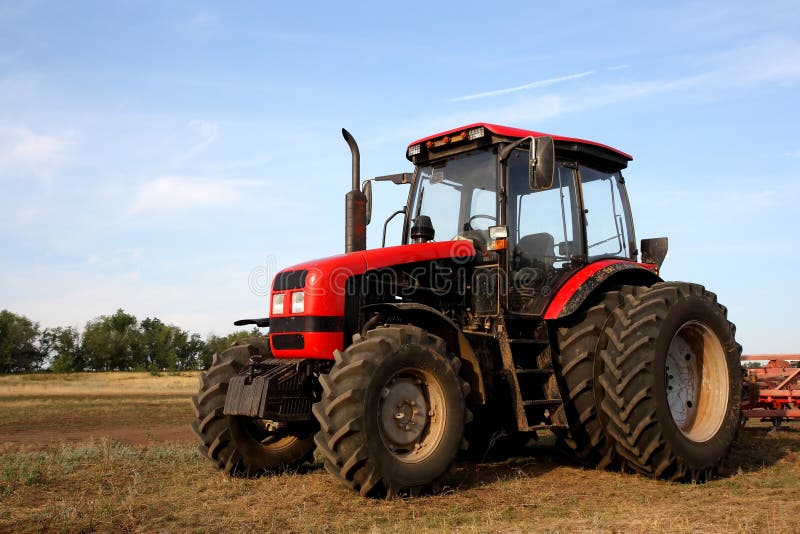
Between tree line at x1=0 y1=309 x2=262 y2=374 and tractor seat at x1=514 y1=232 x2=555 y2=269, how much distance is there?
197 feet

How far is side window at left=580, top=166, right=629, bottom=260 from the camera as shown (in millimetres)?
7684

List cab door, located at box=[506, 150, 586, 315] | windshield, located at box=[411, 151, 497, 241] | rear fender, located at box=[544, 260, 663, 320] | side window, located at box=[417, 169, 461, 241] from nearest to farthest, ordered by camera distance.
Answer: rear fender, located at box=[544, 260, 663, 320], cab door, located at box=[506, 150, 586, 315], windshield, located at box=[411, 151, 497, 241], side window, located at box=[417, 169, 461, 241]

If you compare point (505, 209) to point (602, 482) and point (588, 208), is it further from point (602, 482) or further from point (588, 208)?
point (602, 482)

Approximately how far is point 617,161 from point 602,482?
3.61 metres

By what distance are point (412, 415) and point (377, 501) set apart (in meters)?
0.75

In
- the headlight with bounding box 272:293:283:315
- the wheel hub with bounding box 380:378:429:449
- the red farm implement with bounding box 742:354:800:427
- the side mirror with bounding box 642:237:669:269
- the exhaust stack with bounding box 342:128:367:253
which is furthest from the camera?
the red farm implement with bounding box 742:354:800:427

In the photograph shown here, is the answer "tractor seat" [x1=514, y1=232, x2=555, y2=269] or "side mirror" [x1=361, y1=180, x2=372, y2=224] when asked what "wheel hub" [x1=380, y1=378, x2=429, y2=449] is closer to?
"tractor seat" [x1=514, y1=232, x2=555, y2=269]

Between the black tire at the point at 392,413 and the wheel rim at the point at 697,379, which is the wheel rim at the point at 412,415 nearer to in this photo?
the black tire at the point at 392,413

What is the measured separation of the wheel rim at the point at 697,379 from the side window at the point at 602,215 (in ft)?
4.06

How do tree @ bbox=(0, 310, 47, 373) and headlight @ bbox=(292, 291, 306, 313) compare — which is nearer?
headlight @ bbox=(292, 291, 306, 313)

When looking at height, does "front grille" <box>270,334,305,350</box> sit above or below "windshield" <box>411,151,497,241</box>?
below

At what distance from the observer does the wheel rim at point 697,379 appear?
7039mm

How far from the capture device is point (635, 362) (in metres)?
6.30

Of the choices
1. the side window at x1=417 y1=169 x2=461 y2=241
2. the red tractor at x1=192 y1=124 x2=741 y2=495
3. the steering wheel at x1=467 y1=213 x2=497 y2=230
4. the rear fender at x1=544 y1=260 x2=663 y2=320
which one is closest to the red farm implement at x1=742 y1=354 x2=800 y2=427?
the red tractor at x1=192 y1=124 x2=741 y2=495
